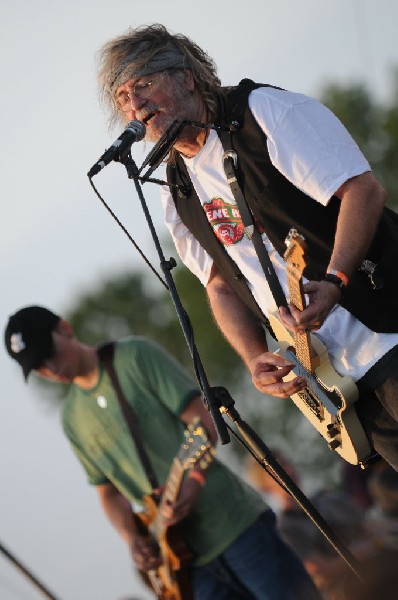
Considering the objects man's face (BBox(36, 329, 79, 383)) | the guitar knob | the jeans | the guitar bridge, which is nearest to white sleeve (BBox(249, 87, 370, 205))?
the jeans

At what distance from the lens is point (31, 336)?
179 inches

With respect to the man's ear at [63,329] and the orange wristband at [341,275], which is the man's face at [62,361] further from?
the orange wristband at [341,275]

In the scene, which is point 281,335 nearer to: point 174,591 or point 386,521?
point 174,591

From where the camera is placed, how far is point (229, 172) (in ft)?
10.5

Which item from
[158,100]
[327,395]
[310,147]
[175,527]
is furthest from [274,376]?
[175,527]

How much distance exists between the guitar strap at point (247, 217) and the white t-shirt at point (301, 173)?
38 mm

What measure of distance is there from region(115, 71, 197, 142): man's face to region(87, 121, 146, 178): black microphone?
0.18 metres

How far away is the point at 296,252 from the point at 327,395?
0.58m

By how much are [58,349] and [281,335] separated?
1.52 metres

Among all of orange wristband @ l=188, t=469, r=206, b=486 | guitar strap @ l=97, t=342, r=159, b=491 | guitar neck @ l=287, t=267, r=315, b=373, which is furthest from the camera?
guitar strap @ l=97, t=342, r=159, b=491

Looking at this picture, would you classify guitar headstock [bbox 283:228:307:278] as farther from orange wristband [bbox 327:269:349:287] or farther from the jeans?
the jeans

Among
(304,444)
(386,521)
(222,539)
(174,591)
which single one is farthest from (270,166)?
(304,444)

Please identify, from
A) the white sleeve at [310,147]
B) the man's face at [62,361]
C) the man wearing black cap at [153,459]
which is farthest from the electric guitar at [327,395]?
the man's face at [62,361]

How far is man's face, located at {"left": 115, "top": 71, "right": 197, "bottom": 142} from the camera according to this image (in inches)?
131
